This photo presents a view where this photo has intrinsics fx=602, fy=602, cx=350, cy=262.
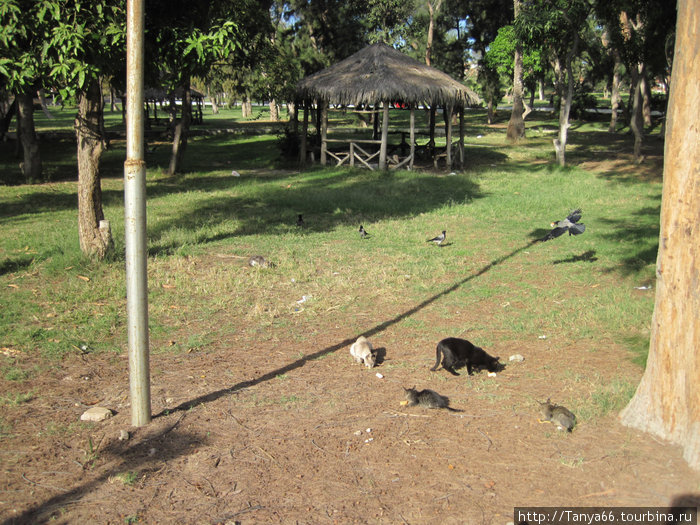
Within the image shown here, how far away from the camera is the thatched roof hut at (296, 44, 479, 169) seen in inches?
736

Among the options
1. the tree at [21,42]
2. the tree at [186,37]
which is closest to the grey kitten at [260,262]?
the tree at [186,37]

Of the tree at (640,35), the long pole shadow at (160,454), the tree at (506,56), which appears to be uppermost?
the tree at (506,56)

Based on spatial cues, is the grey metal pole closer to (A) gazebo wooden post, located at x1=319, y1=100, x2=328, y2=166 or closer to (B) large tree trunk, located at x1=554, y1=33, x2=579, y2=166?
(A) gazebo wooden post, located at x1=319, y1=100, x2=328, y2=166

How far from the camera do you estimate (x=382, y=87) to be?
18.5 meters

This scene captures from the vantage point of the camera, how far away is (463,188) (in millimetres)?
16750

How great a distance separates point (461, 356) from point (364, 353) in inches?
36.3

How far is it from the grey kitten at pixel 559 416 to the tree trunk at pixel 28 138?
55.6 feet

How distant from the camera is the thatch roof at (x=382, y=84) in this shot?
18.7 m

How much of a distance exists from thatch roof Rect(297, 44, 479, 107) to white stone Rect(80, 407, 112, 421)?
1530 centimetres

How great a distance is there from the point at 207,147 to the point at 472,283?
72.1ft

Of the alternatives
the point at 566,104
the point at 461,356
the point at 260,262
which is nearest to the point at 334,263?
the point at 260,262

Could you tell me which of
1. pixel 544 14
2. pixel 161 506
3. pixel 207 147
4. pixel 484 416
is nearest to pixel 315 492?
pixel 161 506

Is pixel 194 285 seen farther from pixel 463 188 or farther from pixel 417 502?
pixel 463 188

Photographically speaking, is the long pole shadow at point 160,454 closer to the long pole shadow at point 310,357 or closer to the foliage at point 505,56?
the long pole shadow at point 310,357
